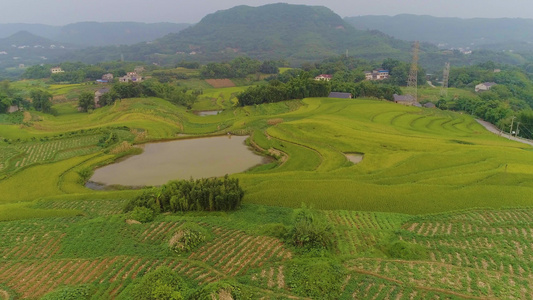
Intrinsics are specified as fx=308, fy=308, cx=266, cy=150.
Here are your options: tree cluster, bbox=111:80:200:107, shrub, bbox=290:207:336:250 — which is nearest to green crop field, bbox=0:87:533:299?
shrub, bbox=290:207:336:250

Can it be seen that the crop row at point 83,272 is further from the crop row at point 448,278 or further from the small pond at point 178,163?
the small pond at point 178,163

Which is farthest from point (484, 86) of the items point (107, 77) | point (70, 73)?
point (70, 73)

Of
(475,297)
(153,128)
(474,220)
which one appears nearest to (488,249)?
(474,220)

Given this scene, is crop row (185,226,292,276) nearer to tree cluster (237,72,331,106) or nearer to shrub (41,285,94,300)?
shrub (41,285,94,300)

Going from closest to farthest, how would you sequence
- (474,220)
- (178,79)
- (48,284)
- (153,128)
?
1. (48,284)
2. (474,220)
3. (153,128)
4. (178,79)

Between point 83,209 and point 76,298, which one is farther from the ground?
point 76,298

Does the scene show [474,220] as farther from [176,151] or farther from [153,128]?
[153,128]

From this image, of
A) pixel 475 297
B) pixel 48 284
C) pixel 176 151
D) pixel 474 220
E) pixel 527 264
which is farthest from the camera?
pixel 176 151
